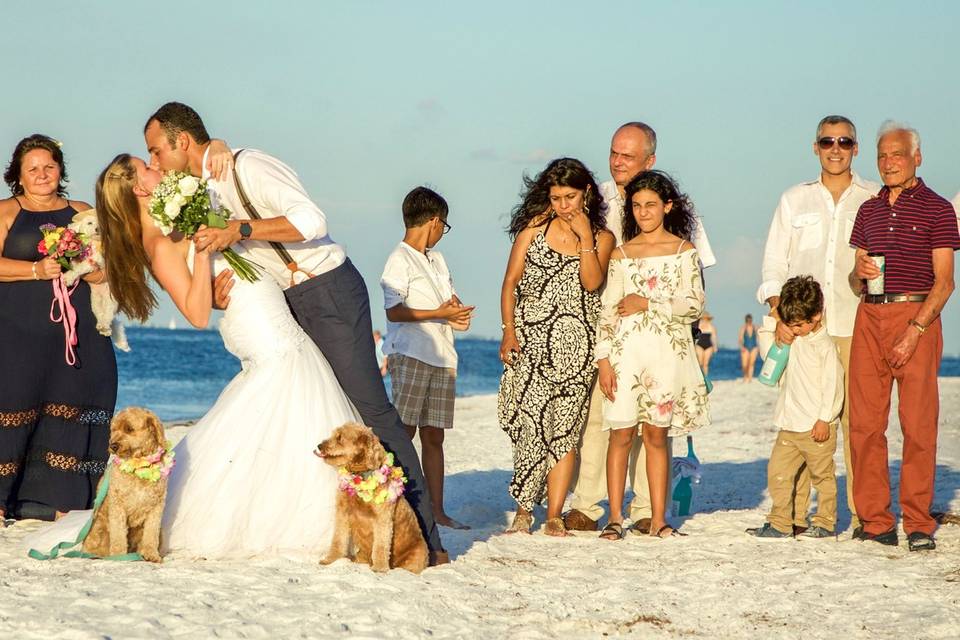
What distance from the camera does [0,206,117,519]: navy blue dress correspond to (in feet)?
25.7

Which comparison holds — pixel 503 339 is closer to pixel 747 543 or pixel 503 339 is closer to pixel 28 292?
pixel 747 543

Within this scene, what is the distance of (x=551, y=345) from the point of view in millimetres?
8117

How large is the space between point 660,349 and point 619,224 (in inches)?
39.4

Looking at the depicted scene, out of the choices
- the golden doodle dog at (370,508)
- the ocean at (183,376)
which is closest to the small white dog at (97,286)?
the golden doodle dog at (370,508)

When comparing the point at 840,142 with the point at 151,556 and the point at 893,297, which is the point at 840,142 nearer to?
the point at 893,297

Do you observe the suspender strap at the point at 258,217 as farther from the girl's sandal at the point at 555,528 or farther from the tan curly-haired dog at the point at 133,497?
the girl's sandal at the point at 555,528

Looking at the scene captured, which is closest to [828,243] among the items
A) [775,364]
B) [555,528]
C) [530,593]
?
[775,364]

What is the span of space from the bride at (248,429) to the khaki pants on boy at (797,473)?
311cm

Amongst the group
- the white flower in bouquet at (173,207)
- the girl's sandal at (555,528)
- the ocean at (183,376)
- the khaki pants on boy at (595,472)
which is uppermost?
the white flower in bouquet at (173,207)

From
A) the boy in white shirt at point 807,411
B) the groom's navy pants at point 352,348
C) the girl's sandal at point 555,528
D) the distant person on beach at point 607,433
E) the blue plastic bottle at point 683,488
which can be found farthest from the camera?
the blue plastic bottle at point 683,488

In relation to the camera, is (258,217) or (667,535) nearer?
(258,217)

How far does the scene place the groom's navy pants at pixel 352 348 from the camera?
650cm

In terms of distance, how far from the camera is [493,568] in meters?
6.75

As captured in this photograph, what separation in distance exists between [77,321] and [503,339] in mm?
2822
